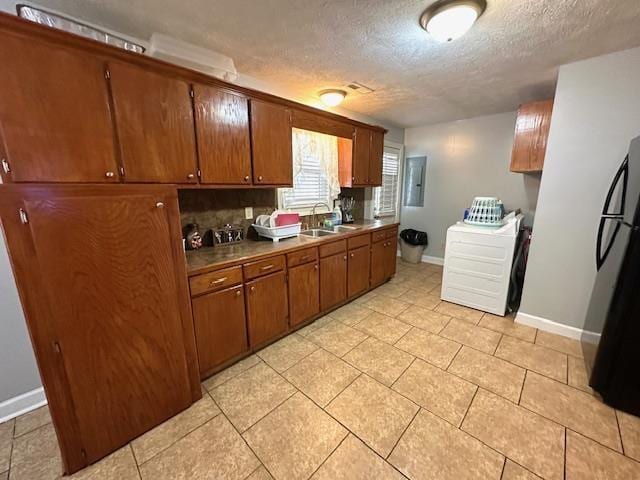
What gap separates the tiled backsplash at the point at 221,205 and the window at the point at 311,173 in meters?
0.19

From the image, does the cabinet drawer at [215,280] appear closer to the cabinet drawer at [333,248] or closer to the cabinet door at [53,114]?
the cabinet door at [53,114]

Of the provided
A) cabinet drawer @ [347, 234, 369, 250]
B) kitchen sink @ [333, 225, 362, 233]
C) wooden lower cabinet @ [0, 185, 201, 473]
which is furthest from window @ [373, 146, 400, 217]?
wooden lower cabinet @ [0, 185, 201, 473]

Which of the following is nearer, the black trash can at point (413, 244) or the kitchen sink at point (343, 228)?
the kitchen sink at point (343, 228)

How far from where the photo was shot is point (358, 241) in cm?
298

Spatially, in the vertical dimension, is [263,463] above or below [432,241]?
below

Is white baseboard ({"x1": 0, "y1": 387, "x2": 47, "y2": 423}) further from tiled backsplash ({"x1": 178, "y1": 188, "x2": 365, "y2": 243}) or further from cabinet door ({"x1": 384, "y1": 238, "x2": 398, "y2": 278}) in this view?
cabinet door ({"x1": 384, "y1": 238, "x2": 398, "y2": 278})

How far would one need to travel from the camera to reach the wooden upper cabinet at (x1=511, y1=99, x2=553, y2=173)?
8.59ft

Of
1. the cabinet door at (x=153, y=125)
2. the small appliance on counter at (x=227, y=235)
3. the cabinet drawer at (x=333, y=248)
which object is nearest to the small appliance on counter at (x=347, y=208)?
the cabinet drawer at (x=333, y=248)

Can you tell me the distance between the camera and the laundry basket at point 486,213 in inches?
114

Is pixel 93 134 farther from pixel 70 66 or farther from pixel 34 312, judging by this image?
pixel 34 312

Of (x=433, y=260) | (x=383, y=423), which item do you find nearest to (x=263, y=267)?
(x=383, y=423)

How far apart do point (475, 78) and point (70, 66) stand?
309 cm

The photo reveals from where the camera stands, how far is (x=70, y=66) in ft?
4.26

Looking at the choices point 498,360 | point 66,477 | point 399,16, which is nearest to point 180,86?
point 399,16
